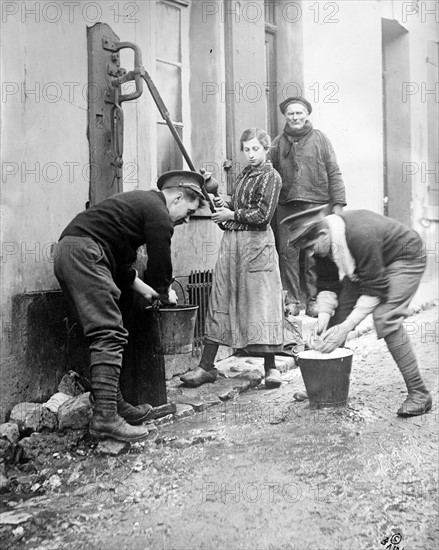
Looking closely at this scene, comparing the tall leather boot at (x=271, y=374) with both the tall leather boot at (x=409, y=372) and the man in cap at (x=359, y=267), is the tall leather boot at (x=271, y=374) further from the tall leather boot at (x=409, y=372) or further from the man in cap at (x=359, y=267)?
the man in cap at (x=359, y=267)

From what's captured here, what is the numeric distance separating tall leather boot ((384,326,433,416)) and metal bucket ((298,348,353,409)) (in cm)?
26

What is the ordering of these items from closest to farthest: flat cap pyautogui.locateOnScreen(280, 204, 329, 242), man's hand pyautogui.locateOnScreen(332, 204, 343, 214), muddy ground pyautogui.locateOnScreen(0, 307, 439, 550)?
1. flat cap pyautogui.locateOnScreen(280, 204, 329, 242)
2. muddy ground pyautogui.locateOnScreen(0, 307, 439, 550)
3. man's hand pyautogui.locateOnScreen(332, 204, 343, 214)

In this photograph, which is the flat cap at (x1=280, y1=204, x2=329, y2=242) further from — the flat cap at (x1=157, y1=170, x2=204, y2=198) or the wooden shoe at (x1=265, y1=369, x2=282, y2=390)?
the wooden shoe at (x1=265, y1=369, x2=282, y2=390)

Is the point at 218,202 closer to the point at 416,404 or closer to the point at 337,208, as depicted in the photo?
the point at 416,404

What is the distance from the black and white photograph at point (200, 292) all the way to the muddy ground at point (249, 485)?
0.05 feet

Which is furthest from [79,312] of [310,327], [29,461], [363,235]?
[310,327]

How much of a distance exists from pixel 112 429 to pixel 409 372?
170 centimetres

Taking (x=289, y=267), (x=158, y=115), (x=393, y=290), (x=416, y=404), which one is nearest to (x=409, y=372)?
(x=416, y=404)

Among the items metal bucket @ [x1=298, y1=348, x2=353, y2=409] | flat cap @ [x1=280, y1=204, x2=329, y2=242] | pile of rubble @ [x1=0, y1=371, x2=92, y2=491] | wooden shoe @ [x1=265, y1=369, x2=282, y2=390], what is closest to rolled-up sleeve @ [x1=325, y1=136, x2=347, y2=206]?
flat cap @ [x1=280, y1=204, x2=329, y2=242]

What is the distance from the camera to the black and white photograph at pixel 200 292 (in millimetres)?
2645

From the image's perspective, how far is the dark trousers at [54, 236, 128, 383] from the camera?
331 cm

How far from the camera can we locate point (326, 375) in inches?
148

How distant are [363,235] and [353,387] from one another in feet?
Answer: 7.76

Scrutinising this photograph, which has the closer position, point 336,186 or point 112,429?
point 336,186
